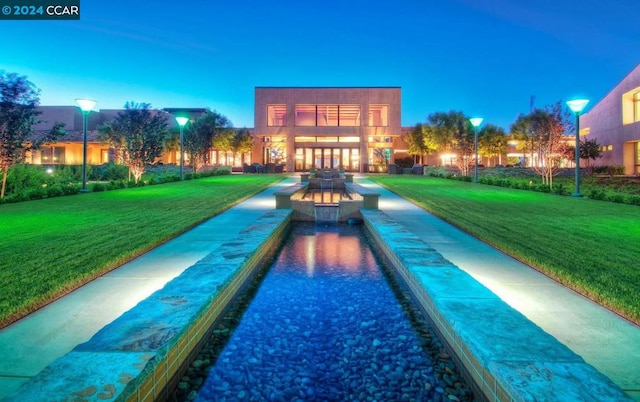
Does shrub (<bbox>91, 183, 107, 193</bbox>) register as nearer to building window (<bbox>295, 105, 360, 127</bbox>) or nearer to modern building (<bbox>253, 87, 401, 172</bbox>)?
modern building (<bbox>253, 87, 401, 172</bbox>)

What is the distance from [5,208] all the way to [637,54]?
128867mm

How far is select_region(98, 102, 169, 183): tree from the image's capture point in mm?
22406

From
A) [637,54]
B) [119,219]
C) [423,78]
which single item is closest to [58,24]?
[119,219]

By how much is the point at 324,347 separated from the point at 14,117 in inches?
624

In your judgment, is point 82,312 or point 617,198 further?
point 617,198

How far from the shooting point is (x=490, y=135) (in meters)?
43.8

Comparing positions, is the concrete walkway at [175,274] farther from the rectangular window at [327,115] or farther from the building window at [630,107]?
the rectangular window at [327,115]

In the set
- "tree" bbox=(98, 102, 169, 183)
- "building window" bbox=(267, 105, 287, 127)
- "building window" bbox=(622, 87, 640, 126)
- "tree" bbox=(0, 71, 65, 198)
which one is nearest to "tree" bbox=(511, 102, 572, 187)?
"building window" bbox=(622, 87, 640, 126)

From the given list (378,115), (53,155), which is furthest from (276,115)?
(53,155)

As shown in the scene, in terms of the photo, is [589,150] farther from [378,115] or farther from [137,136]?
[137,136]

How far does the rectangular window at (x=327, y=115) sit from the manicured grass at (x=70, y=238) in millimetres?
32605

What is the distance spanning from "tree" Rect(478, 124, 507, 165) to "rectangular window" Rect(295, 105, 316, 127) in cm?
1778

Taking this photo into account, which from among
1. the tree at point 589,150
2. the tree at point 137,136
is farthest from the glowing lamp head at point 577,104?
the tree at point 589,150

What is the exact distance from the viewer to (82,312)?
12.9ft
